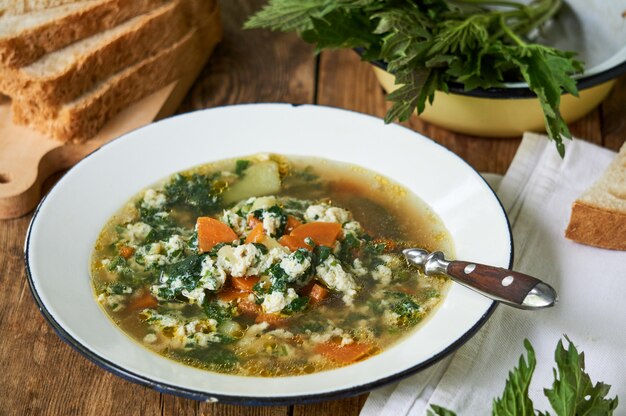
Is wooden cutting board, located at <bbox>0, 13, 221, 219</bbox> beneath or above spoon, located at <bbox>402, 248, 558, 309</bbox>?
beneath

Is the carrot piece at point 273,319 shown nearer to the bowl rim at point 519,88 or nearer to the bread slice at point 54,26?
the bowl rim at point 519,88

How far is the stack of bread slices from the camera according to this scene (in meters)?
3.60

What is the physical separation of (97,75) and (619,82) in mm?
2681

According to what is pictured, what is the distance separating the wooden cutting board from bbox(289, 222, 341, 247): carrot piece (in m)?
1.28

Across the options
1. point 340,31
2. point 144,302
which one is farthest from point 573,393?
point 340,31

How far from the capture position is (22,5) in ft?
12.1

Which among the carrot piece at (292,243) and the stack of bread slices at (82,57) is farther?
the stack of bread slices at (82,57)

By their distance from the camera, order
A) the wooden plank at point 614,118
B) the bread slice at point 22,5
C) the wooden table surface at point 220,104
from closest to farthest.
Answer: the wooden table surface at point 220,104 < the bread slice at point 22,5 < the wooden plank at point 614,118

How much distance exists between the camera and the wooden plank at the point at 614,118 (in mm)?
3873

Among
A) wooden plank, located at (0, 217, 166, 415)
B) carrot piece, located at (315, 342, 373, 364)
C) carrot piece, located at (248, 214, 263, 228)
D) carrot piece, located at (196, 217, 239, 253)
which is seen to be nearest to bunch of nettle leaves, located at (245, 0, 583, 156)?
carrot piece, located at (248, 214, 263, 228)

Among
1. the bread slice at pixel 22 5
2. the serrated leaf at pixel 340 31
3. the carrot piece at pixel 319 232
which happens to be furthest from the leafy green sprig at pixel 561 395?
the bread slice at pixel 22 5

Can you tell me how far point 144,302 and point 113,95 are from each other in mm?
1392

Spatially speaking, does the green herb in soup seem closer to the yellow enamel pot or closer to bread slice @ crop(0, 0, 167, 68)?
the yellow enamel pot

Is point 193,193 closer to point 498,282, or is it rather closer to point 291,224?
point 291,224
